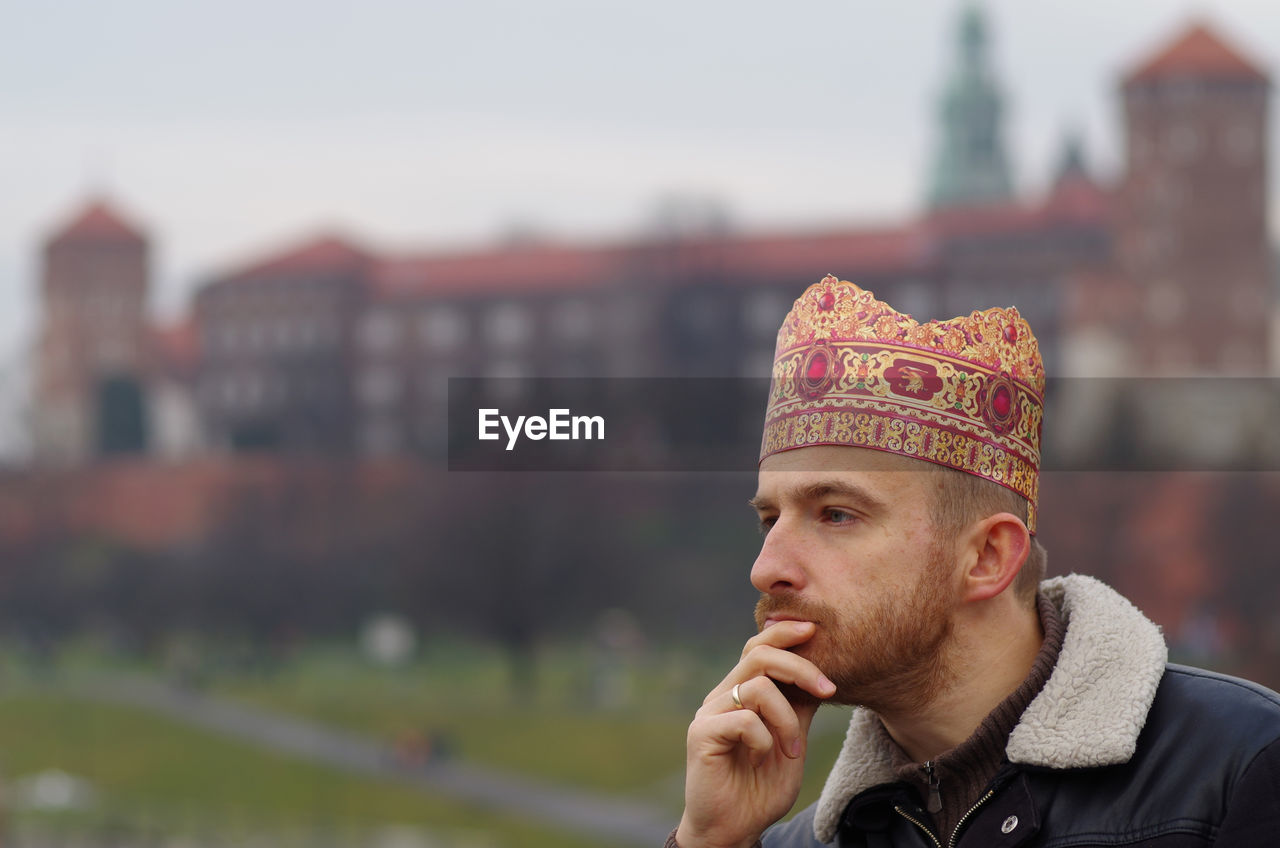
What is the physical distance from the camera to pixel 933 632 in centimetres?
138

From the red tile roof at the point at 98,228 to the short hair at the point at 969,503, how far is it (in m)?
42.5

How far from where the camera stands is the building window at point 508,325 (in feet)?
130

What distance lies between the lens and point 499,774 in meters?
24.6

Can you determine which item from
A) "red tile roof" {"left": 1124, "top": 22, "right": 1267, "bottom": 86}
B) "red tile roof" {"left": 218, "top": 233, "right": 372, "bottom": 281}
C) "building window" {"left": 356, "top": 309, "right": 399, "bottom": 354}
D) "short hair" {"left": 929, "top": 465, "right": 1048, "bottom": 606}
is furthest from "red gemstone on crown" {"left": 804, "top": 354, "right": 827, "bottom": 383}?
"red tile roof" {"left": 218, "top": 233, "right": 372, "bottom": 281}

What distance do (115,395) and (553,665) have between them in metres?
15.5

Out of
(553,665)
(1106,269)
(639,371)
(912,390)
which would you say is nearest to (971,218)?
(1106,269)

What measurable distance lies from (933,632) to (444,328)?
38.9 meters

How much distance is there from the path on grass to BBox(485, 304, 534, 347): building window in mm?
12449

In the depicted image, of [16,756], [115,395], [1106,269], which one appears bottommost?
[16,756]

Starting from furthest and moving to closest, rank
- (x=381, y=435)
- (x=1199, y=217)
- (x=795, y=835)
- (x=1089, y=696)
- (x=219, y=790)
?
(x=381, y=435)
(x=1199, y=217)
(x=219, y=790)
(x=795, y=835)
(x=1089, y=696)

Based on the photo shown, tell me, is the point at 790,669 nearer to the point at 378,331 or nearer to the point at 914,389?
the point at 914,389

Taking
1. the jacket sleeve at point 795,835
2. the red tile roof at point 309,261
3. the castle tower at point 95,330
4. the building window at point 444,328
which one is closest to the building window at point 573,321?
the building window at point 444,328

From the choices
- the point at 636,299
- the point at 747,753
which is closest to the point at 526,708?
the point at 636,299

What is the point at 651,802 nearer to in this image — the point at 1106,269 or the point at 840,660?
the point at 1106,269
